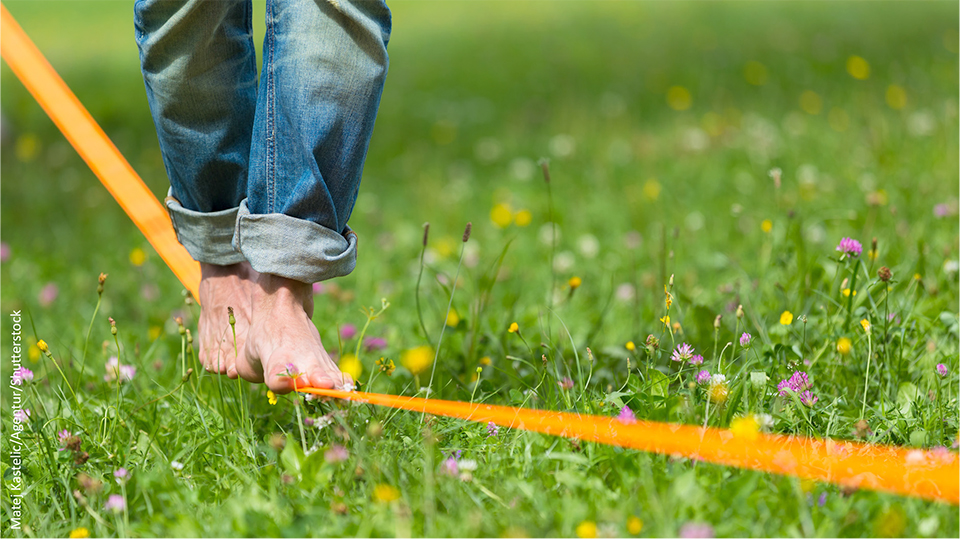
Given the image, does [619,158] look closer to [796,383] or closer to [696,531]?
[796,383]

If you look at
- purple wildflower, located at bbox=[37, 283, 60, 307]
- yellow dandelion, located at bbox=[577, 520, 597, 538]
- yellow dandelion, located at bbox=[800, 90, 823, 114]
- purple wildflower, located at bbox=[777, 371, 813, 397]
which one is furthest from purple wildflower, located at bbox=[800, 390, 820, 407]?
yellow dandelion, located at bbox=[800, 90, 823, 114]

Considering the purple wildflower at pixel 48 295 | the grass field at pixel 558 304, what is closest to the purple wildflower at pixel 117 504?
the grass field at pixel 558 304

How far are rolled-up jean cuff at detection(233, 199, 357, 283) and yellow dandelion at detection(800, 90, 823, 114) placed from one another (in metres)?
3.59

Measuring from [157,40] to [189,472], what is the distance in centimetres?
73

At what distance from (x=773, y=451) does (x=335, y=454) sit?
2.05 ft

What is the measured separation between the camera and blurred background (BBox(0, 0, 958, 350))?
8.58ft

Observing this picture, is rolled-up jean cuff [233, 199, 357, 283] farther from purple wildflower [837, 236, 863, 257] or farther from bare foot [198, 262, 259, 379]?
purple wildflower [837, 236, 863, 257]

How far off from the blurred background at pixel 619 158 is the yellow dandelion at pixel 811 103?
17 mm

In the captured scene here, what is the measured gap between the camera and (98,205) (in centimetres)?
358

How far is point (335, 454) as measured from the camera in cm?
109

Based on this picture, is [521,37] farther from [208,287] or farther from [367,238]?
[208,287]

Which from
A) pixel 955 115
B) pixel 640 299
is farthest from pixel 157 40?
pixel 955 115

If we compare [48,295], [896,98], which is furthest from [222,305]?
[896,98]

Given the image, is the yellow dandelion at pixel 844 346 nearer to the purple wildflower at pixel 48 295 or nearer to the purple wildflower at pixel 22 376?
the purple wildflower at pixel 22 376
